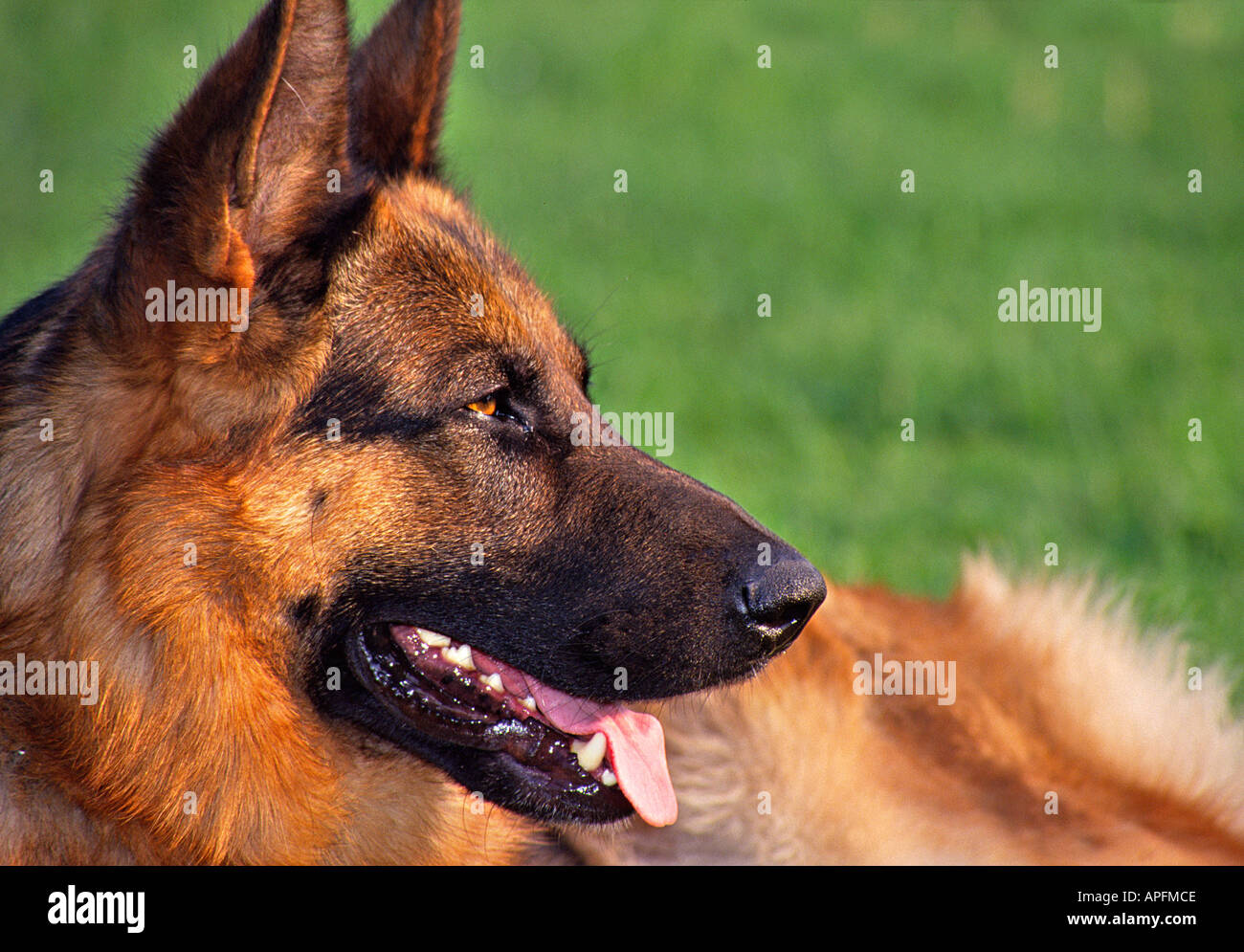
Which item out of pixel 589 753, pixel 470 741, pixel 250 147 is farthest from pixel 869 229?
pixel 250 147

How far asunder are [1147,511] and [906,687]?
293 centimetres

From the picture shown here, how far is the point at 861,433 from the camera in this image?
6969 millimetres

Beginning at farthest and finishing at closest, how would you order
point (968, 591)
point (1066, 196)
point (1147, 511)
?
Result: 1. point (1066, 196)
2. point (1147, 511)
3. point (968, 591)

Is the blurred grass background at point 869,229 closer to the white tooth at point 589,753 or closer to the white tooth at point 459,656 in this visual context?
the white tooth at point 459,656

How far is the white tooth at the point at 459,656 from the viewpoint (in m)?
2.86

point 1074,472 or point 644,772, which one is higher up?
point 644,772

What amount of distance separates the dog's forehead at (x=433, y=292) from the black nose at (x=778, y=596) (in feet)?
2.46

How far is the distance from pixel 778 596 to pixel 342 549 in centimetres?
97

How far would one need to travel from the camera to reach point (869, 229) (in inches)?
402

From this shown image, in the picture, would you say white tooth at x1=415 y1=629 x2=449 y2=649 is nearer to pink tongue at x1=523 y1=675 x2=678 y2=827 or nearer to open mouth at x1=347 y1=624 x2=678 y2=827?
open mouth at x1=347 y1=624 x2=678 y2=827

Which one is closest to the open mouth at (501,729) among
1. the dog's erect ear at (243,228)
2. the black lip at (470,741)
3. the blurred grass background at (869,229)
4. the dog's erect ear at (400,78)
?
the black lip at (470,741)

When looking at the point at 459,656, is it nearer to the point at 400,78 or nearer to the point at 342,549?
the point at 342,549

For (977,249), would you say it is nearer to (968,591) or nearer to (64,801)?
(968,591)

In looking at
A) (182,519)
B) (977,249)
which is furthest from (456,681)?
(977,249)
